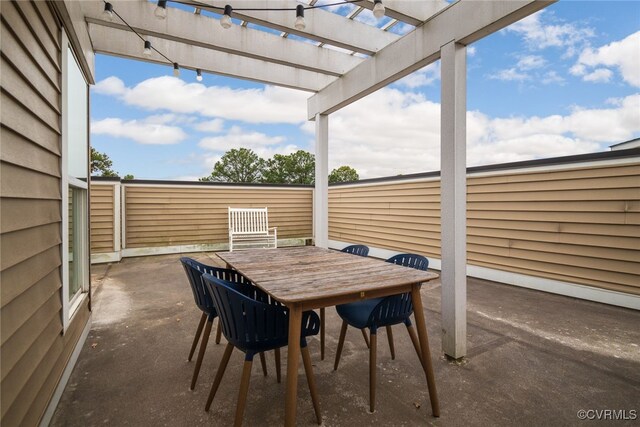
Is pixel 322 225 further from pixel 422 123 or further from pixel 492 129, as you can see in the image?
pixel 422 123

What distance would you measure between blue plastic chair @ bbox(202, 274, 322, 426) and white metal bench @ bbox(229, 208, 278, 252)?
5.00m

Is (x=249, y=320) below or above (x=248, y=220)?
below

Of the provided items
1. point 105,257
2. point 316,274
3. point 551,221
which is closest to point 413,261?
point 316,274

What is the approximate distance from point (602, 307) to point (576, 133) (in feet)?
25.2

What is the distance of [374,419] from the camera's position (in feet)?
5.23

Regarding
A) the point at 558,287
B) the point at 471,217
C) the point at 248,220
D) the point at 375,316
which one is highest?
the point at 471,217

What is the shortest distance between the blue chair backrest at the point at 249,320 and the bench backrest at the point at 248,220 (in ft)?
17.8

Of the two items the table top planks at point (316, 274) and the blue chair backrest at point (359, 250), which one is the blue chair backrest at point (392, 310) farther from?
the blue chair backrest at point (359, 250)

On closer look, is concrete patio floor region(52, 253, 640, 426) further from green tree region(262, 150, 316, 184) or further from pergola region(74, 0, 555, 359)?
green tree region(262, 150, 316, 184)

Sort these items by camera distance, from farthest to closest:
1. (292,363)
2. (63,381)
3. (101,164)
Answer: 1. (101,164)
2. (63,381)
3. (292,363)

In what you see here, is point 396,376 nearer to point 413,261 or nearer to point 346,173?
point 413,261

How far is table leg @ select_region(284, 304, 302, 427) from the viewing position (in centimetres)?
Answer: 135

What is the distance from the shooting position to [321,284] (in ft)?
5.39

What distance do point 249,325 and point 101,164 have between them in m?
28.4
